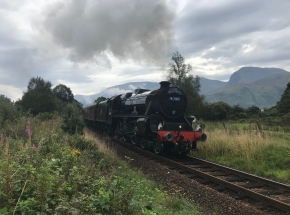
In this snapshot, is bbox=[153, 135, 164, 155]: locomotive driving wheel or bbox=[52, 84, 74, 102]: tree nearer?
bbox=[153, 135, 164, 155]: locomotive driving wheel

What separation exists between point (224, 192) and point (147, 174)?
8.10 ft

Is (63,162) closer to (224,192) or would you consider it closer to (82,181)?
(82,181)

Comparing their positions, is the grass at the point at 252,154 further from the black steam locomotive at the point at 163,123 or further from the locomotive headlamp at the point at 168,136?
the locomotive headlamp at the point at 168,136

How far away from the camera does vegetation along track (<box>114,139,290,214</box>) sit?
18.5 ft

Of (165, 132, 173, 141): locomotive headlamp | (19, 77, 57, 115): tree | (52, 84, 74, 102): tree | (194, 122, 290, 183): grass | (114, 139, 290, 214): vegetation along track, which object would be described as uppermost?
(52, 84, 74, 102): tree

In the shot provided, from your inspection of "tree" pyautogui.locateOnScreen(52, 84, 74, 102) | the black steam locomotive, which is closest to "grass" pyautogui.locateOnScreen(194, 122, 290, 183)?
the black steam locomotive

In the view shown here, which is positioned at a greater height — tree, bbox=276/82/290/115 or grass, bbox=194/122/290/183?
tree, bbox=276/82/290/115

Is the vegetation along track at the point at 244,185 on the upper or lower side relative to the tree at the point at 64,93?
lower

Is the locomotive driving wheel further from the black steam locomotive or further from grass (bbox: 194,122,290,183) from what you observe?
grass (bbox: 194,122,290,183)

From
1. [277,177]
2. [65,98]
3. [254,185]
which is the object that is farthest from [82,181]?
[65,98]

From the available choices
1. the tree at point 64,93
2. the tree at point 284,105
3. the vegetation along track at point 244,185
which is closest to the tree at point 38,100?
the vegetation along track at point 244,185

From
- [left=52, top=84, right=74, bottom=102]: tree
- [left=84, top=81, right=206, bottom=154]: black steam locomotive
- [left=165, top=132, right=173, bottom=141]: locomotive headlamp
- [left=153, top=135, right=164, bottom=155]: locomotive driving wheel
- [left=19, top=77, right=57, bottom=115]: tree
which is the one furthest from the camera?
[left=52, top=84, right=74, bottom=102]: tree

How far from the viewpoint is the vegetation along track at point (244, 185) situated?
18.5 ft

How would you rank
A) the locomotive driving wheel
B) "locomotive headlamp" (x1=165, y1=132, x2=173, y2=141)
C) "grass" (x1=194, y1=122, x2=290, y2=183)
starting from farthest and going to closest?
the locomotive driving wheel < "locomotive headlamp" (x1=165, y1=132, x2=173, y2=141) < "grass" (x1=194, y1=122, x2=290, y2=183)
